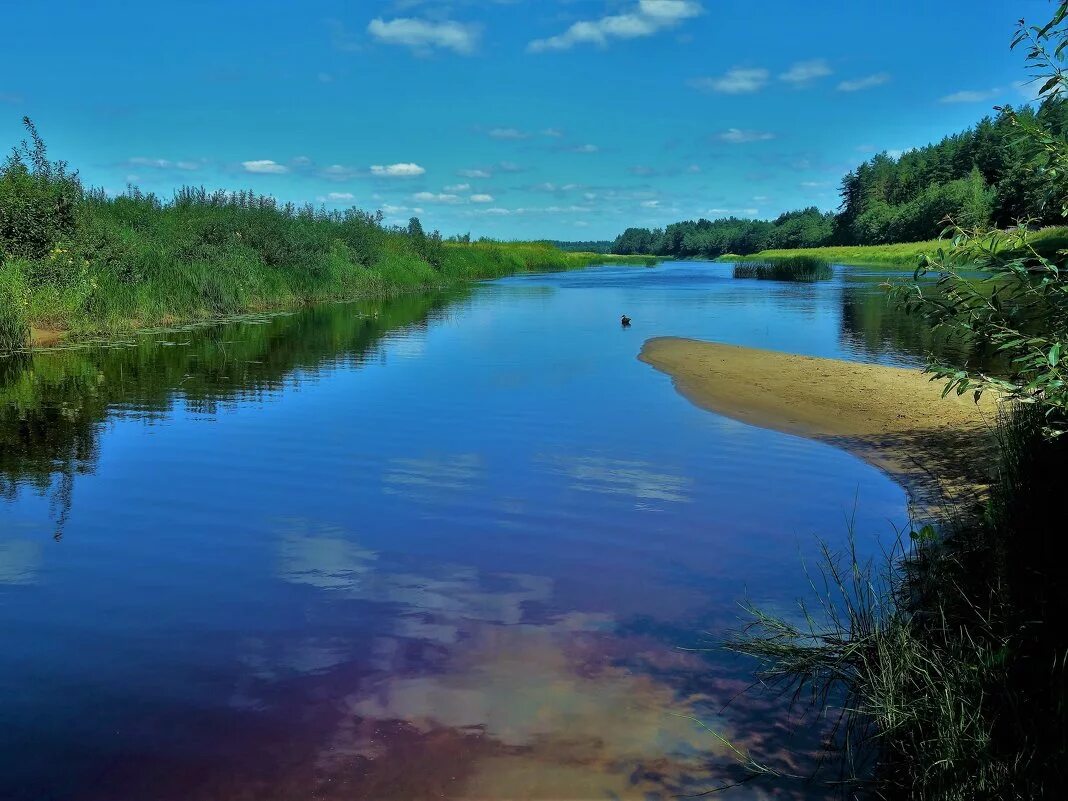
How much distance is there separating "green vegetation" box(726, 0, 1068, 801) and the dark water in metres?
0.51

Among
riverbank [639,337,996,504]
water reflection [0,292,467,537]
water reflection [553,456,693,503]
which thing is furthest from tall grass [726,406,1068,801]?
water reflection [0,292,467,537]

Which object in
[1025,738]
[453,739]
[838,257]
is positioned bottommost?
[453,739]

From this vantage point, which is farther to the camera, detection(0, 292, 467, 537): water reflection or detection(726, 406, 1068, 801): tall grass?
detection(0, 292, 467, 537): water reflection

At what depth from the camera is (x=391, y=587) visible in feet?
23.4

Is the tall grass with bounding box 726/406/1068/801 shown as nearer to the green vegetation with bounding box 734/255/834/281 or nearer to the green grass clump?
the green grass clump

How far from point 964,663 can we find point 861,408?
37.6 ft

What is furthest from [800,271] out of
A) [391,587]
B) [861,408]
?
[391,587]

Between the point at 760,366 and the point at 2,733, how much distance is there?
18.5 m

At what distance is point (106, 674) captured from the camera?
559 centimetres

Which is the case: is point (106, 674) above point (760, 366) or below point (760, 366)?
below

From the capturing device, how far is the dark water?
470 centimetres

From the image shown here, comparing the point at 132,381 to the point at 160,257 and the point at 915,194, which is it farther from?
the point at 915,194

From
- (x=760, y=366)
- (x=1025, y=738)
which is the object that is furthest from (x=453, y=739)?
(x=760, y=366)

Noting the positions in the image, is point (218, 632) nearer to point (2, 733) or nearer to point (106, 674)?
point (106, 674)
